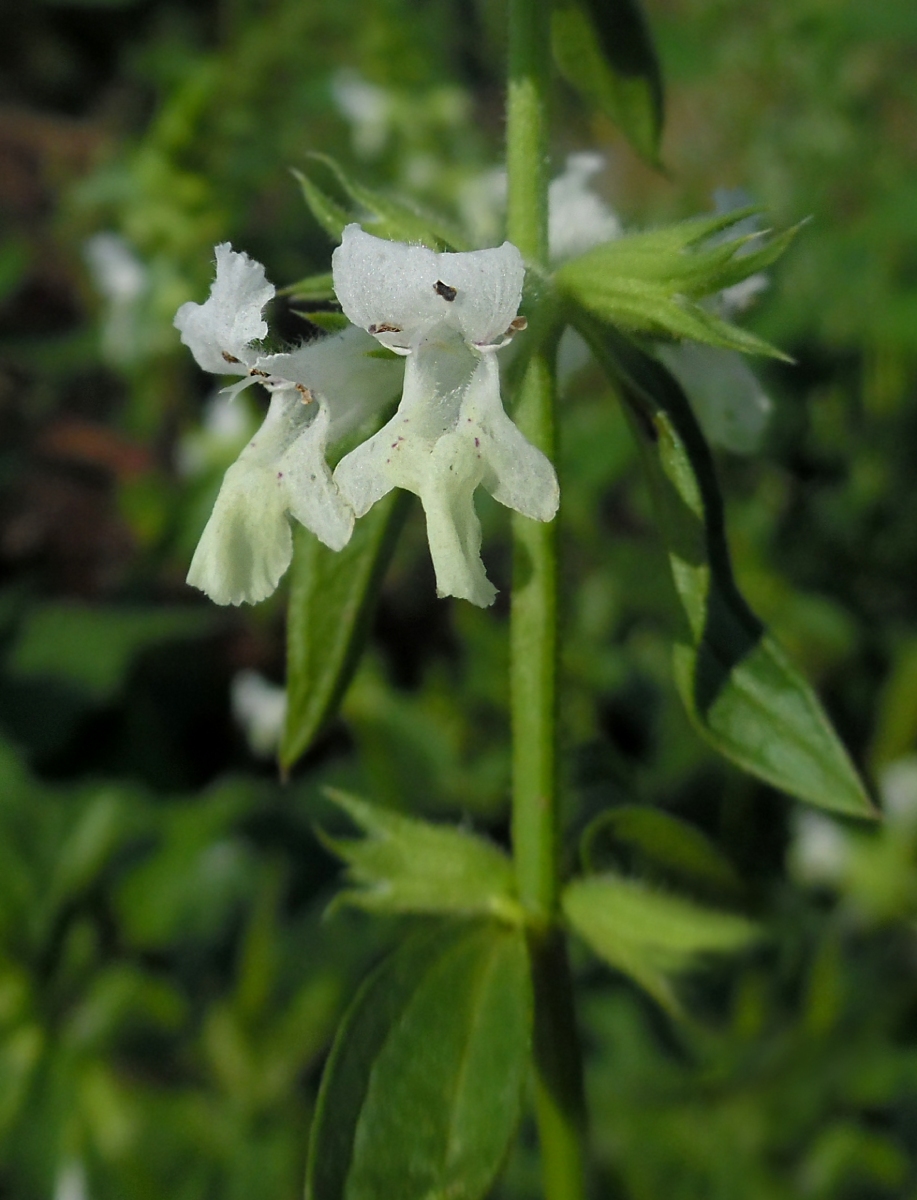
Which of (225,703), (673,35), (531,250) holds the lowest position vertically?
(225,703)

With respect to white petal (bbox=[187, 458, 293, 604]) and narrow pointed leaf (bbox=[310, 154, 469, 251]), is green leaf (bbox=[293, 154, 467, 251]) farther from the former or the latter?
white petal (bbox=[187, 458, 293, 604])

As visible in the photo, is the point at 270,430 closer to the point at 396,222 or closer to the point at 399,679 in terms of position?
the point at 396,222

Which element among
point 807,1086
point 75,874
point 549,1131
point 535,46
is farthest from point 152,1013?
point 535,46

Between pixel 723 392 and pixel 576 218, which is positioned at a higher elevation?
pixel 576 218

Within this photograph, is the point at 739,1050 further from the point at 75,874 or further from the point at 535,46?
the point at 535,46

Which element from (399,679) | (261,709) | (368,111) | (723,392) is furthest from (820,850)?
(368,111)

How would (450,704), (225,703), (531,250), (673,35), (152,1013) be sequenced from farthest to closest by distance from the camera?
1. (673,35)
2. (225,703)
3. (450,704)
4. (152,1013)
5. (531,250)

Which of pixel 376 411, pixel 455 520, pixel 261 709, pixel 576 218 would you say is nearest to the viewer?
pixel 455 520
